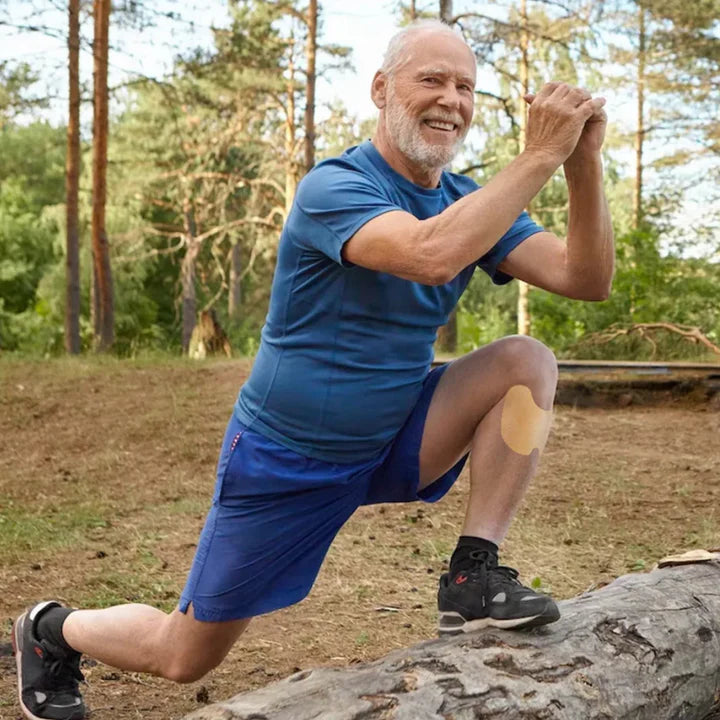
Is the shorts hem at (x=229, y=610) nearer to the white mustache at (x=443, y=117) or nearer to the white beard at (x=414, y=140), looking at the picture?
the white beard at (x=414, y=140)

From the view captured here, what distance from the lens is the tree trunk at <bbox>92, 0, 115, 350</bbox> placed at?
14555 millimetres

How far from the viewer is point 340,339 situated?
2641mm

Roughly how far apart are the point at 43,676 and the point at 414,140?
1.93 meters

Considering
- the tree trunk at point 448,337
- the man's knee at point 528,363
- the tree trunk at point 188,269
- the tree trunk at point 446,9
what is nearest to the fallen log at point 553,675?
the man's knee at point 528,363

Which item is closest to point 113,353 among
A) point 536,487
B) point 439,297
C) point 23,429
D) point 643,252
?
point 23,429

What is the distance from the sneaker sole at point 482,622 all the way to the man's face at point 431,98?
119 cm

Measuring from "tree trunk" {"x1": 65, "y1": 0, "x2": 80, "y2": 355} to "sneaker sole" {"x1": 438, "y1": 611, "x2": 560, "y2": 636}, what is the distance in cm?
1216

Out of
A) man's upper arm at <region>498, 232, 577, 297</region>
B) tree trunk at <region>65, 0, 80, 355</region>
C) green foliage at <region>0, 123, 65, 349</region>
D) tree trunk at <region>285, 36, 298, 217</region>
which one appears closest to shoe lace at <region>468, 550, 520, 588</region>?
man's upper arm at <region>498, 232, 577, 297</region>

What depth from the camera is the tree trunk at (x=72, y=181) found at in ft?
46.4

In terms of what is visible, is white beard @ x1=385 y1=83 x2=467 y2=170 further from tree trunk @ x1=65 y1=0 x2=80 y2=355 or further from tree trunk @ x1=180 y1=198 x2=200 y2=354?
tree trunk @ x1=180 y1=198 x2=200 y2=354

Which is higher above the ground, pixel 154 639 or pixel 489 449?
pixel 489 449

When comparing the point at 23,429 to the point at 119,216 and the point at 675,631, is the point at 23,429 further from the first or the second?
the point at 119,216

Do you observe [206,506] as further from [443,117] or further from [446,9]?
[446,9]

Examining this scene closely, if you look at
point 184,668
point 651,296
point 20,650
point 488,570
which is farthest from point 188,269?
point 488,570
